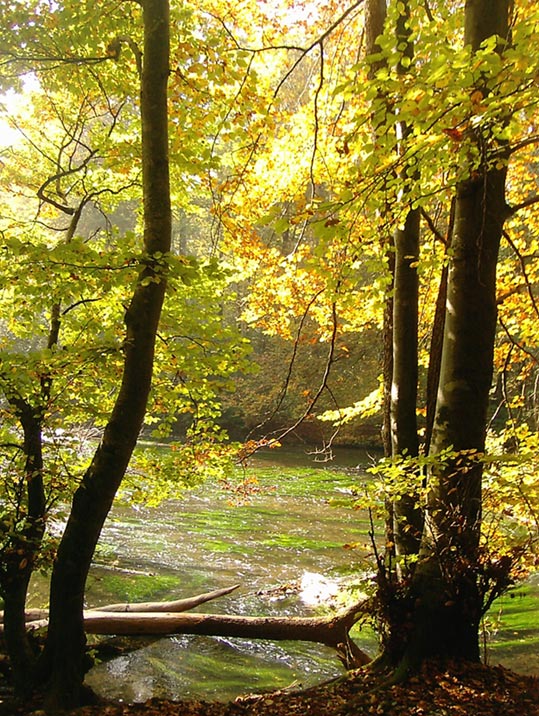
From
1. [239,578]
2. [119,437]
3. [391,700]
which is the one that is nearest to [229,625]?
[239,578]

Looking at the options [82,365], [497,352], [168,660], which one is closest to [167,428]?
[82,365]

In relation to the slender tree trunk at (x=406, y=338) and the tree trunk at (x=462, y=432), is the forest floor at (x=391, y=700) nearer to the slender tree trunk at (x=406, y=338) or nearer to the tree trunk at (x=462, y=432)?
the tree trunk at (x=462, y=432)

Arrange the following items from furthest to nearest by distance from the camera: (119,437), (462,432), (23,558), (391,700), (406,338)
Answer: (406,338) → (23,558) → (119,437) → (462,432) → (391,700)

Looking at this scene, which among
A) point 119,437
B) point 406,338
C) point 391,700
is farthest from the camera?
point 406,338

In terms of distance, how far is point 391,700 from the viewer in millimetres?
3318

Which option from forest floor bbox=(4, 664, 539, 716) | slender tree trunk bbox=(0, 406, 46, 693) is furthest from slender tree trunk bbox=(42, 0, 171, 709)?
forest floor bbox=(4, 664, 539, 716)

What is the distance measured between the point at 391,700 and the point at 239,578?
488 centimetres

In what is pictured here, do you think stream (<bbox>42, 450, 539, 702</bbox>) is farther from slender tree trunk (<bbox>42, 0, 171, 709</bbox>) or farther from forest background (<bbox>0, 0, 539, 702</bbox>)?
slender tree trunk (<bbox>42, 0, 171, 709</bbox>)

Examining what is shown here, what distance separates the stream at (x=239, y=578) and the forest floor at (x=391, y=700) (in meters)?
0.60

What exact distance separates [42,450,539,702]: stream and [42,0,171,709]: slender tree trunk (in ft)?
3.06

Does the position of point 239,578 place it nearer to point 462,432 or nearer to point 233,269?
point 233,269

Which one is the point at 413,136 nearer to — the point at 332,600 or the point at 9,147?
the point at 9,147

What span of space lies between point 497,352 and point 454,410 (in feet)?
14.0

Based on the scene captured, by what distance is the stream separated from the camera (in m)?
5.21
